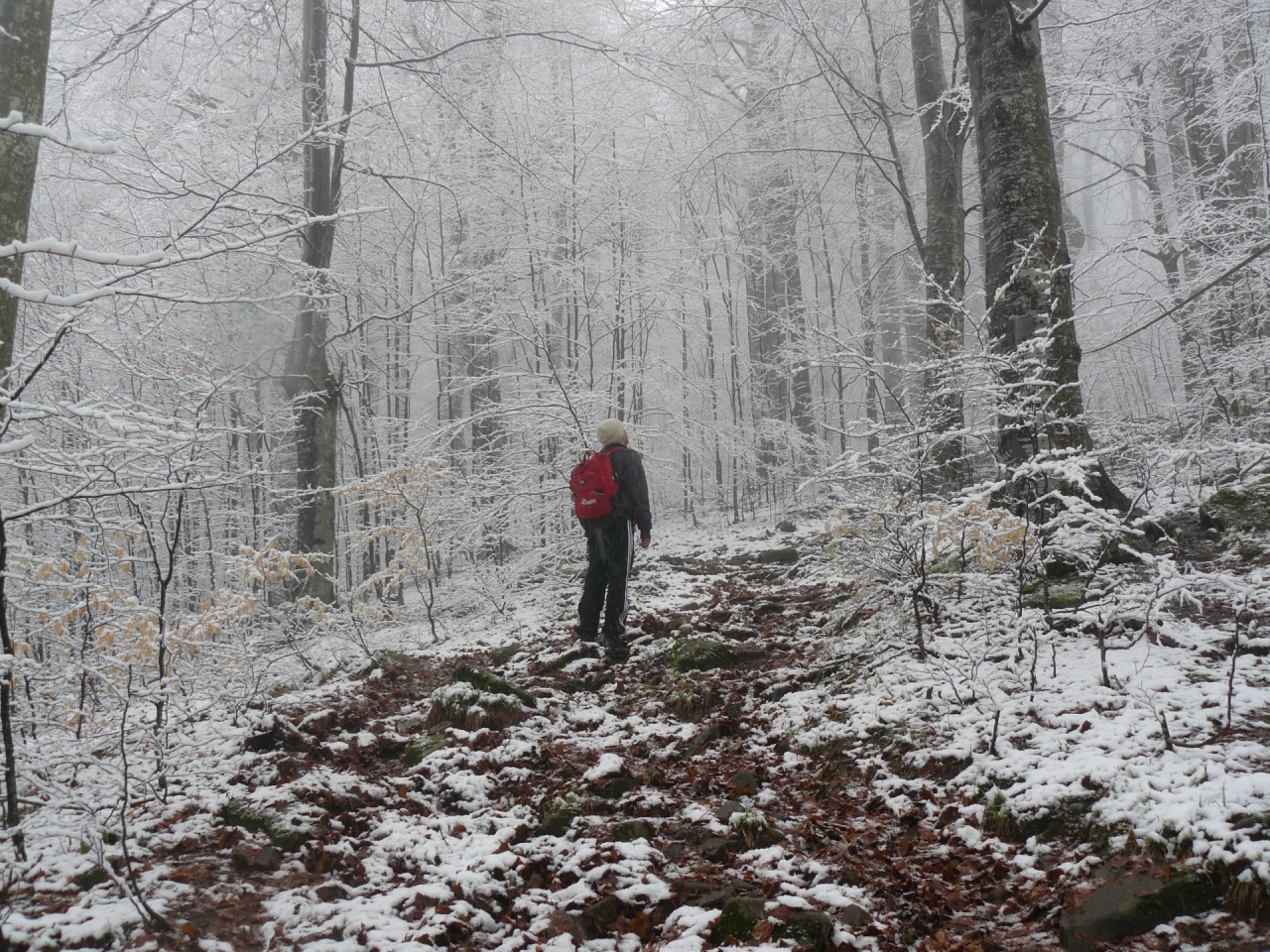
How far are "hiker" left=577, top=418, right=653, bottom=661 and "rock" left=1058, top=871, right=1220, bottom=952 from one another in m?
4.19

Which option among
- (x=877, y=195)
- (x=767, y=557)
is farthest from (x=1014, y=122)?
(x=877, y=195)

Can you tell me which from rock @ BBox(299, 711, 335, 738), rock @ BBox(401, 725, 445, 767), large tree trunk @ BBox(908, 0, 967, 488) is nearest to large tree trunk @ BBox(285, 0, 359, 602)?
rock @ BBox(299, 711, 335, 738)

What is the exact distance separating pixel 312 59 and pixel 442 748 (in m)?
7.76

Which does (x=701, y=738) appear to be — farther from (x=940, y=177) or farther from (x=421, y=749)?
(x=940, y=177)

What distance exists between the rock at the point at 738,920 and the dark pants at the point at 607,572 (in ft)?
12.2

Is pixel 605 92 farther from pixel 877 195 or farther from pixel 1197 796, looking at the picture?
pixel 1197 796

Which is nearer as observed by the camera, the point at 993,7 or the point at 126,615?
the point at 126,615

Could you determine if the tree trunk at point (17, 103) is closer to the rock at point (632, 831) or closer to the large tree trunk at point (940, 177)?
the rock at point (632, 831)

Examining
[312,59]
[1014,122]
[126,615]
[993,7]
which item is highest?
[312,59]

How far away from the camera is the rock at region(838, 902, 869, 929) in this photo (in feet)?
7.37

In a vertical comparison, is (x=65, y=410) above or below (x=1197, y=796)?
above

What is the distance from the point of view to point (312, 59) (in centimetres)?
777

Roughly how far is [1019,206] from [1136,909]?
433cm

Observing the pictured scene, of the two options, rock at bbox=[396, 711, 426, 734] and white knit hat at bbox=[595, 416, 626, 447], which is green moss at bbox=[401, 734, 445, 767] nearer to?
rock at bbox=[396, 711, 426, 734]
